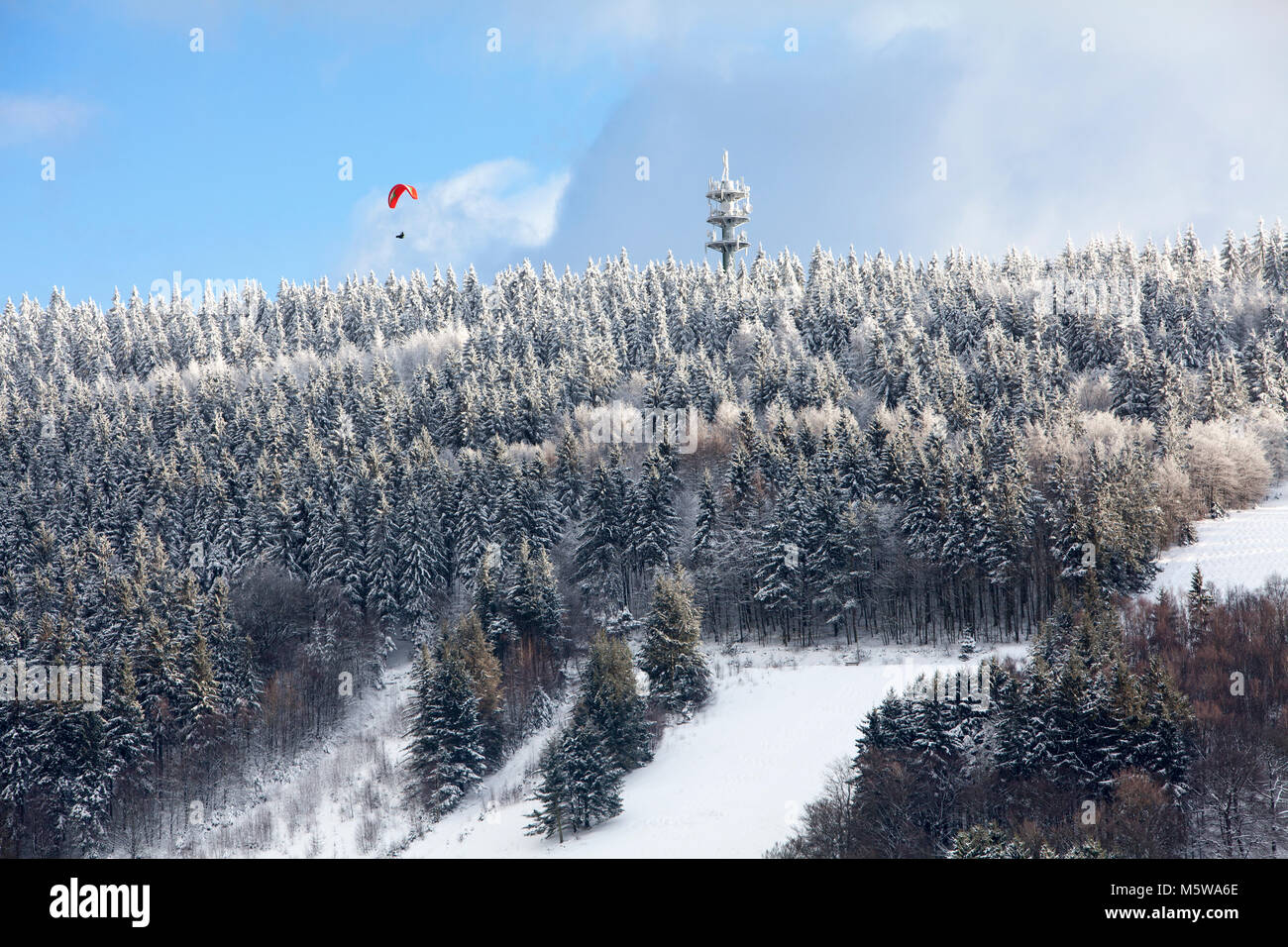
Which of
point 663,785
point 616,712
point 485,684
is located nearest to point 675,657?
point 616,712

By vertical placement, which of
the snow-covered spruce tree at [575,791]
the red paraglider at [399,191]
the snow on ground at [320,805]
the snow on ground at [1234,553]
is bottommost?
the snow on ground at [320,805]

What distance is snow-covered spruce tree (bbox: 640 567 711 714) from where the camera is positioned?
6344 cm

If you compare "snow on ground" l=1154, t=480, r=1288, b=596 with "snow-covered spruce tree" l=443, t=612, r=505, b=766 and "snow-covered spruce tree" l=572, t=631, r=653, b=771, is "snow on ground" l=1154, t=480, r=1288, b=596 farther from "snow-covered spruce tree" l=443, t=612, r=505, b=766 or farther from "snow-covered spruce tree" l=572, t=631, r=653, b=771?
"snow-covered spruce tree" l=443, t=612, r=505, b=766

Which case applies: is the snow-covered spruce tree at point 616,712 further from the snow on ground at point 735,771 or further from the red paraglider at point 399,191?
the red paraglider at point 399,191

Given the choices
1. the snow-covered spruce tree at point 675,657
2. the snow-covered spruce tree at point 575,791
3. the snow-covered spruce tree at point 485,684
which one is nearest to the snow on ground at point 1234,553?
the snow-covered spruce tree at point 675,657

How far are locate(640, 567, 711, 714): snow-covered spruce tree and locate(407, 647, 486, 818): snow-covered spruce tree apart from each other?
10901 millimetres

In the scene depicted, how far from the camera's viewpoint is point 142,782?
62.9 metres

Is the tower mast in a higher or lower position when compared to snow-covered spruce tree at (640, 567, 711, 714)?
higher

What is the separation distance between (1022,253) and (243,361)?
4649 inches

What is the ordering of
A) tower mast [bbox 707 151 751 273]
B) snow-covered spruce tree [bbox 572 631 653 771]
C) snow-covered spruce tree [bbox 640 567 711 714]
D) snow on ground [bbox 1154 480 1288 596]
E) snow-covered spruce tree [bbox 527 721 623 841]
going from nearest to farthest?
snow-covered spruce tree [bbox 527 721 623 841], snow-covered spruce tree [bbox 572 631 653 771], snow-covered spruce tree [bbox 640 567 711 714], snow on ground [bbox 1154 480 1288 596], tower mast [bbox 707 151 751 273]

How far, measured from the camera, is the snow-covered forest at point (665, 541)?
4806 centimetres

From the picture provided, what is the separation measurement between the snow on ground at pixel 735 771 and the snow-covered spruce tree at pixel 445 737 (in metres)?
1.76

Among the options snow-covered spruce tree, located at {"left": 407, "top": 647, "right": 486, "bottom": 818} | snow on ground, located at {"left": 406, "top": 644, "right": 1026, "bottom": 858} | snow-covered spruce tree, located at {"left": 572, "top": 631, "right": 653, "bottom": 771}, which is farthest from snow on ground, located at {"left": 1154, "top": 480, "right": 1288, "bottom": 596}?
snow-covered spruce tree, located at {"left": 407, "top": 647, "right": 486, "bottom": 818}
